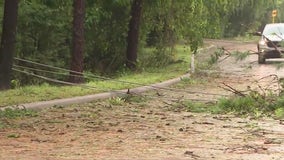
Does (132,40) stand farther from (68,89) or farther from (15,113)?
(15,113)

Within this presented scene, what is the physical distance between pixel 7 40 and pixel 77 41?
2557mm

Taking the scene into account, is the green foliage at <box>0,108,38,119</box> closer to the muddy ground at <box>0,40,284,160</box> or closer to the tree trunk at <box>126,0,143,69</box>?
the muddy ground at <box>0,40,284,160</box>

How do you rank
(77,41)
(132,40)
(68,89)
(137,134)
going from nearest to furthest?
(137,134) → (68,89) → (77,41) → (132,40)

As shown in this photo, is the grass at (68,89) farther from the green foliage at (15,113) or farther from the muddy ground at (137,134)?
the muddy ground at (137,134)

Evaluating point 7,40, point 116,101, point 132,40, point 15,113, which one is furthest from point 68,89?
point 132,40

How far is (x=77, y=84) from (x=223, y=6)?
30.8 feet

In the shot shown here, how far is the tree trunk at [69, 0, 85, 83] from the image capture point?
49.8 ft

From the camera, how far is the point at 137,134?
882 centimetres

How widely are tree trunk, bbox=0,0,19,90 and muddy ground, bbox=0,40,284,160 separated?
2.27m

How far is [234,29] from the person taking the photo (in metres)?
54.4

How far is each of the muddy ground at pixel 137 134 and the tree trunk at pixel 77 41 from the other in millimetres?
2665

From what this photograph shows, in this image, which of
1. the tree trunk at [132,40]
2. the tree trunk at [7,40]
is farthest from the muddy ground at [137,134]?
the tree trunk at [132,40]

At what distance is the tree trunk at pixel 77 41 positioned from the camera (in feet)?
49.8

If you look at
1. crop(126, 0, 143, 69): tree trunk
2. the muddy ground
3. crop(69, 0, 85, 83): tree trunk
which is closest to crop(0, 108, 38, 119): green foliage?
the muddy ground
